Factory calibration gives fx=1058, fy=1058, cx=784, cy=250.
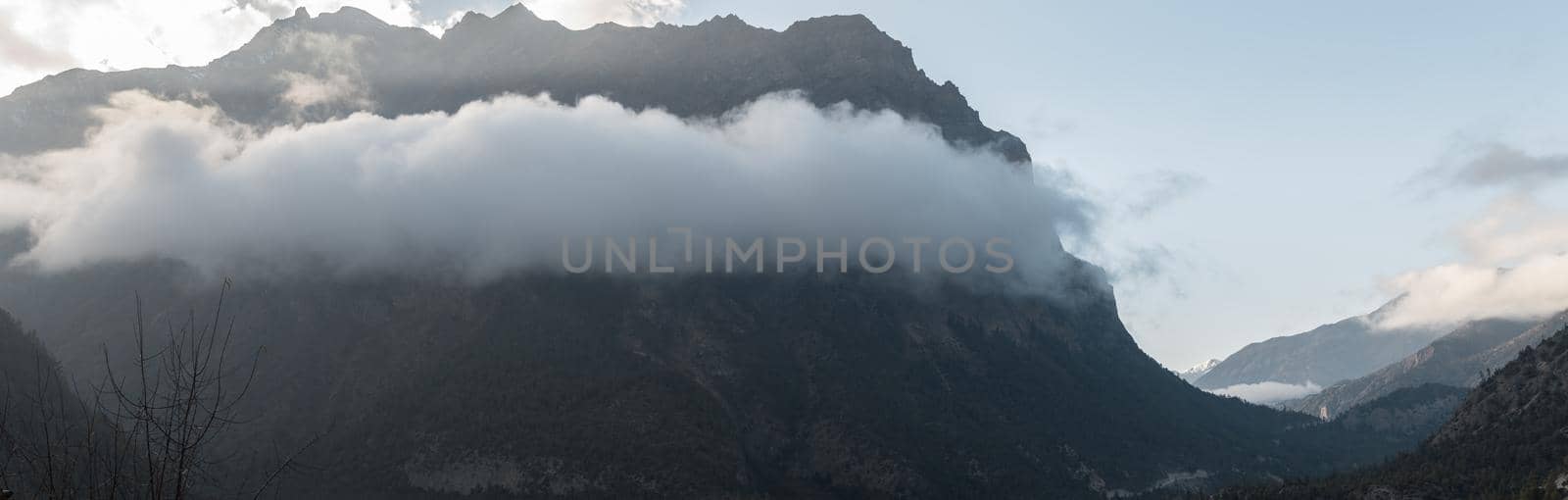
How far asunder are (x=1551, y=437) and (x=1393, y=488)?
25.3 metres

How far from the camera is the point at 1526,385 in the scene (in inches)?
7751

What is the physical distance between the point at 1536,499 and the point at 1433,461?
53162 millimetres

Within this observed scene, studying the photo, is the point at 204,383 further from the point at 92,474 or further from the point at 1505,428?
the point at 1505,428

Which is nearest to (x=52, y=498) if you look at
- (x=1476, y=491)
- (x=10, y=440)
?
(x=10, y=440)

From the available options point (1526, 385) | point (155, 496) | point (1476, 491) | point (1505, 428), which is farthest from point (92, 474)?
point (1526, 385)

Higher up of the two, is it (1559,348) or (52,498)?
(1559,348)

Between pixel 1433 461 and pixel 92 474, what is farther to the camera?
pixel 1433 461

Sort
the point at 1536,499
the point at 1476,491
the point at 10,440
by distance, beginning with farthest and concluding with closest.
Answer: the point at 1476,491
the point at 1536,499
the point at 10,440

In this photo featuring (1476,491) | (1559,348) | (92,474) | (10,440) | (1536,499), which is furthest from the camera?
(1559,348)

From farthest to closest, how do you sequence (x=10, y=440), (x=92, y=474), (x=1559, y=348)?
(x=1559, y=348) < (x=10, y=440) < (x=92, y=474)

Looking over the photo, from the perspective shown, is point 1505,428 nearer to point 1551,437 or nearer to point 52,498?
point 1551,437

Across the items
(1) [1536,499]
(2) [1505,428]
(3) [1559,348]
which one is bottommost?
(1) [1536,499]

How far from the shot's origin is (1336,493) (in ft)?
652

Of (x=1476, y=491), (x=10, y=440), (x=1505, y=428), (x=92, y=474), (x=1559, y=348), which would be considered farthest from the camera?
(x=1559, y=348)
